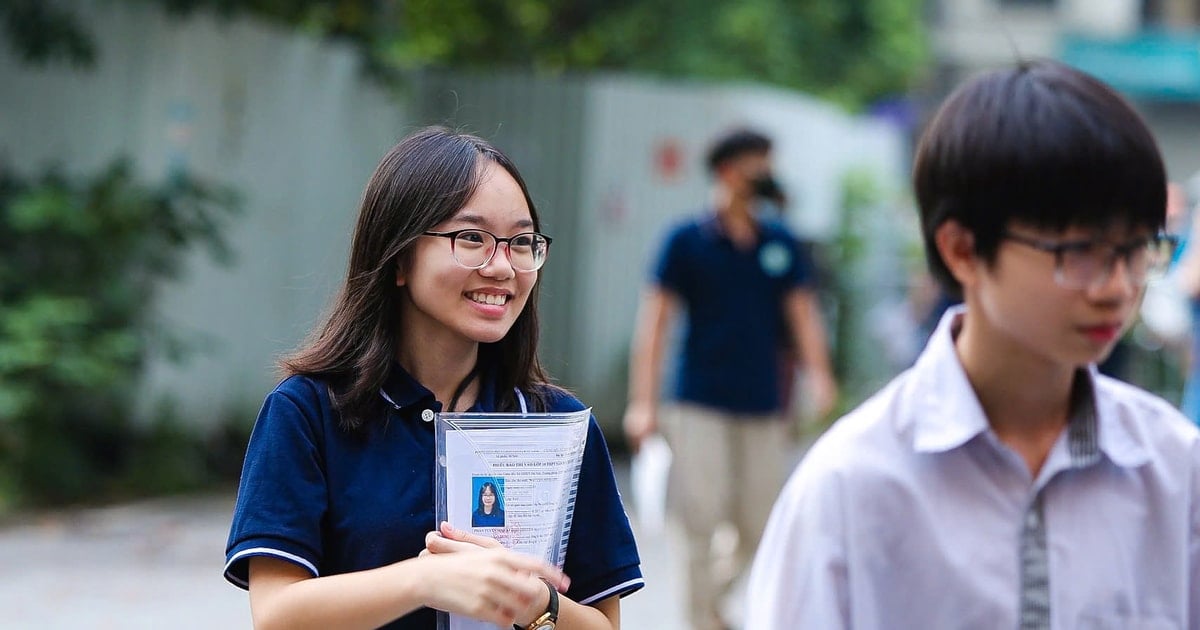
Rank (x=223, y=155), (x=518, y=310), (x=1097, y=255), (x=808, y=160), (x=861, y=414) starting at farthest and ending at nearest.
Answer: (x=808, y=160)
(x=223, y=155)
(x=518, y=310)
(x=861, y=414)
(x=1097, y=255)

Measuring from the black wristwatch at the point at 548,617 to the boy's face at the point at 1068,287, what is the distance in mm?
728

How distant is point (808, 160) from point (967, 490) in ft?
47.7

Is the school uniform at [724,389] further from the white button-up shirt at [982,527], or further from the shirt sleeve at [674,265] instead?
the white button-up shirt at [982,527]

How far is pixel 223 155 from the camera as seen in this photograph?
10297 millimetres

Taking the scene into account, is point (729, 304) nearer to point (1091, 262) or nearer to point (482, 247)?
point (482, 247)

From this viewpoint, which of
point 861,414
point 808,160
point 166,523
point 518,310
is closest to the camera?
point 861,414

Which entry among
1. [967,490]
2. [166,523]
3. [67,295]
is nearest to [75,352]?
[67,295]

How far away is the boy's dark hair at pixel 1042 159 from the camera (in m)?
2.20

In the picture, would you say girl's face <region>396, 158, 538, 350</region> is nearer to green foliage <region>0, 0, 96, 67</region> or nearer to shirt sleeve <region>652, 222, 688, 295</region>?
shirt sleeve <region>652, 222, 688, 295</region>

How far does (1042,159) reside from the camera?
220 centimetres

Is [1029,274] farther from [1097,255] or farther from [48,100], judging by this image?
[48,100]

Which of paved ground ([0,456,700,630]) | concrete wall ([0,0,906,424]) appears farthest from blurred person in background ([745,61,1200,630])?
concrete wall ([0,0,906,424])

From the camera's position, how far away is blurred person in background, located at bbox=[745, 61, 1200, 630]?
86.9 inches

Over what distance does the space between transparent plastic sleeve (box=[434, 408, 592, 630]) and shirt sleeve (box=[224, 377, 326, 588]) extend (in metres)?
0.19
